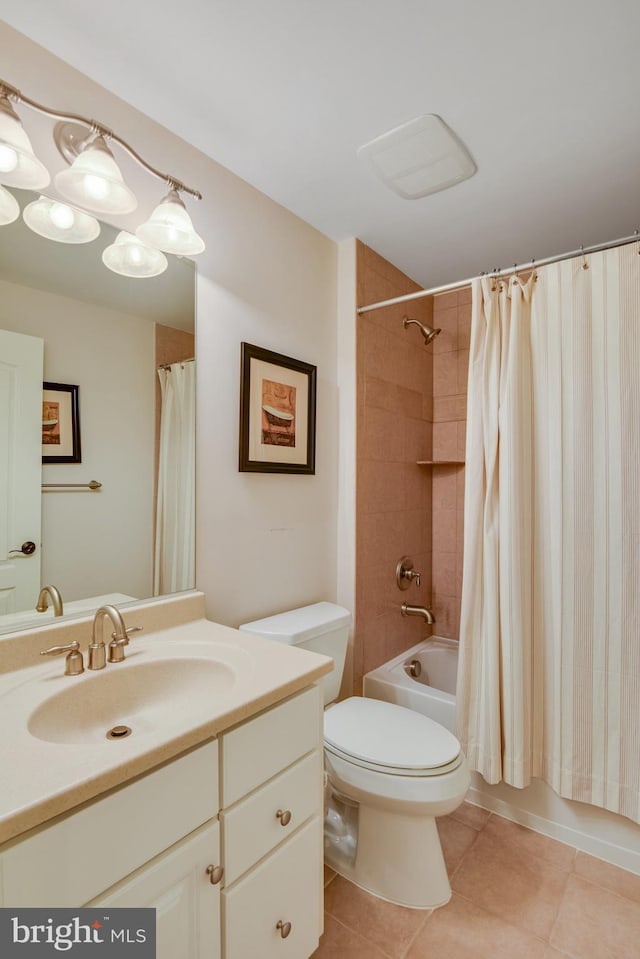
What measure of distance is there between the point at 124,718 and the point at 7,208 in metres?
1.23

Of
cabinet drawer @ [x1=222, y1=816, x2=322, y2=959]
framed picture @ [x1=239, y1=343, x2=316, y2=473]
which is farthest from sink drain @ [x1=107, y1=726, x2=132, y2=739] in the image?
framed picture @ [x1=239, y1=343, x2=316, y2=473]

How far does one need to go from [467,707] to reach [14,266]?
2.05 meters

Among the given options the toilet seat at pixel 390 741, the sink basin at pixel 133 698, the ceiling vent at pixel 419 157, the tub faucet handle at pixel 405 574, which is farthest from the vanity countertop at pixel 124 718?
the ceiling vent at pixel 419 157

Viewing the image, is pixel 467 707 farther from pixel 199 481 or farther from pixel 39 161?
pixel 39 161

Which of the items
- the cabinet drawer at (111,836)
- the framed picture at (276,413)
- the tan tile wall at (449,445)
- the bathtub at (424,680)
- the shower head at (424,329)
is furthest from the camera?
the tan tile wall at (449,445)

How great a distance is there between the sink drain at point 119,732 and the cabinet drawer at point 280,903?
360mm

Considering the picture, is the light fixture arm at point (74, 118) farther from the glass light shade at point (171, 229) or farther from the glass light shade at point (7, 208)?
the glass light shade at point (7, 208)

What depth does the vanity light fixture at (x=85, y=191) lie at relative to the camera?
3.37 feet

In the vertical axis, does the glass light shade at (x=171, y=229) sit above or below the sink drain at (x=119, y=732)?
above

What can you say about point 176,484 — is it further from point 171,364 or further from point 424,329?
point 424,329

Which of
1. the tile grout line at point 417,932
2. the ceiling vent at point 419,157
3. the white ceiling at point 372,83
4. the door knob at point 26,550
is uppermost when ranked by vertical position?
the white ceiling at point 372,83

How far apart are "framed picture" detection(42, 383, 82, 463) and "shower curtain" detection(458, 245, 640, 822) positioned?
54.1 inches

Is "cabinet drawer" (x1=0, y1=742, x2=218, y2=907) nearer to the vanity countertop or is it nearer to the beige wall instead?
the vanity countertop

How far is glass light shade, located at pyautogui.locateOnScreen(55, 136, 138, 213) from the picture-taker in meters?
1.11
